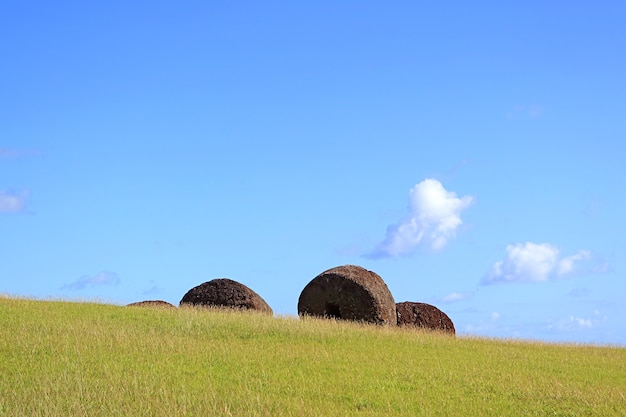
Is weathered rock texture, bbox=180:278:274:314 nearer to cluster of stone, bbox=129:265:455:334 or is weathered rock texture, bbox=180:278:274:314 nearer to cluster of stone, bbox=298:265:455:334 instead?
cluster of stone, bbox=129:265:455:334

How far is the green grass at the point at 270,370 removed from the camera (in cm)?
1367

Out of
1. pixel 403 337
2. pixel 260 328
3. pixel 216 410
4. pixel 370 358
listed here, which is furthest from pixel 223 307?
pixel 216 410

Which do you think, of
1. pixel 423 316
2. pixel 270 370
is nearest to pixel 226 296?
pixel 423 316

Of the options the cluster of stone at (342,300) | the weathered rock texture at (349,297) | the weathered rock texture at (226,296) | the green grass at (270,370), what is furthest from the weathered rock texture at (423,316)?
the green grass at (270,370)

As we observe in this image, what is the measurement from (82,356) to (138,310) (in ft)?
33.2

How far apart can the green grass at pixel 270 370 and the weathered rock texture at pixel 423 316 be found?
7.01 metres

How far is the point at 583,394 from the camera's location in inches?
644

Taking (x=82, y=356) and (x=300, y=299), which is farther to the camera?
(x=300, y=299)

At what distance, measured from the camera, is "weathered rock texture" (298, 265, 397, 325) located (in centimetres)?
2928

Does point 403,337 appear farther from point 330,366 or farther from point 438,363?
point 330,366

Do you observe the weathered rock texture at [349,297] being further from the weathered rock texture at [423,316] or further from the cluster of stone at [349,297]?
the weathered rock texture at [423,316]

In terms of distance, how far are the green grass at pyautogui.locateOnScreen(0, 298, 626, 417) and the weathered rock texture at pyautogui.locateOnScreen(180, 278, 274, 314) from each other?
5767mm

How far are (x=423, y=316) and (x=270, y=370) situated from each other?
17869mm

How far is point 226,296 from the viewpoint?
1267 inches
